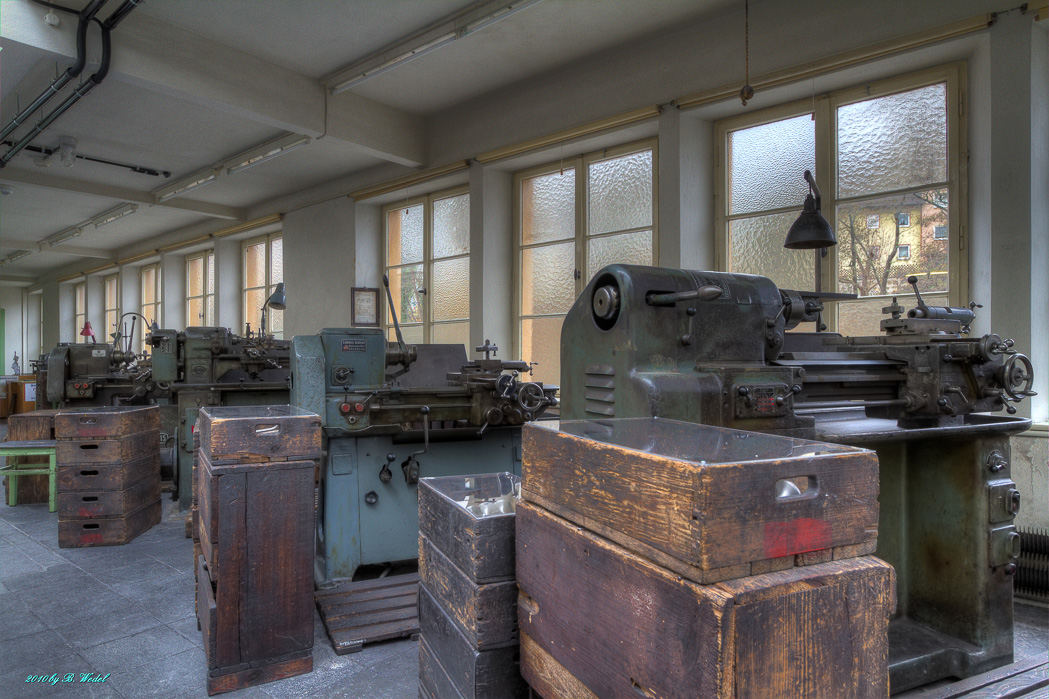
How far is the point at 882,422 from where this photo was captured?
2248 millimetres

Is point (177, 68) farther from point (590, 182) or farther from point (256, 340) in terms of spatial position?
point (590, 182)

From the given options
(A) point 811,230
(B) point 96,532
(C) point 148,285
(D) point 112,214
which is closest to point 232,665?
(B) point 96,532

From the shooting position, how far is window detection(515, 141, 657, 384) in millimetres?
5172

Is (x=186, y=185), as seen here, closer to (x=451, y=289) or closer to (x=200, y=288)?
(x=200, y=288)

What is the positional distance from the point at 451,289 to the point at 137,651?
480 cm

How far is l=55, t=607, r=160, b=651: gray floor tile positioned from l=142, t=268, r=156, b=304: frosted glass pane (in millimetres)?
11207

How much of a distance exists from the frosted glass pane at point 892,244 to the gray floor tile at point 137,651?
414 cm

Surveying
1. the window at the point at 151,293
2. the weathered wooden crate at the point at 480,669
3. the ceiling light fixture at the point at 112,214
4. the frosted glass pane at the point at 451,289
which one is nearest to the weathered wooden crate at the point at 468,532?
the weathered wooden crate at the point at 480,669

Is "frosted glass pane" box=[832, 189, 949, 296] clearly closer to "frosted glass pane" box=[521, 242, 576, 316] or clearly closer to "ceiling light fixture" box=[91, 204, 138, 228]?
"frosted glass pane" box=[521, 242, 576, 316]

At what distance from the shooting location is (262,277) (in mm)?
9516

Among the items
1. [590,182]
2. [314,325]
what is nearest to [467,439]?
[590,182]

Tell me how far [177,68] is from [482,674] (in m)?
5.29

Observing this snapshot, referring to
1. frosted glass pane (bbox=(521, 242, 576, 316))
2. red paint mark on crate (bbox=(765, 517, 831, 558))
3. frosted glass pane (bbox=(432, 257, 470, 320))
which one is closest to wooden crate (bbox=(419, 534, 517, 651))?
red paint mark on crate (bbox=(765, 517, 831, 558))

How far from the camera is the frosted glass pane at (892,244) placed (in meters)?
3.69
